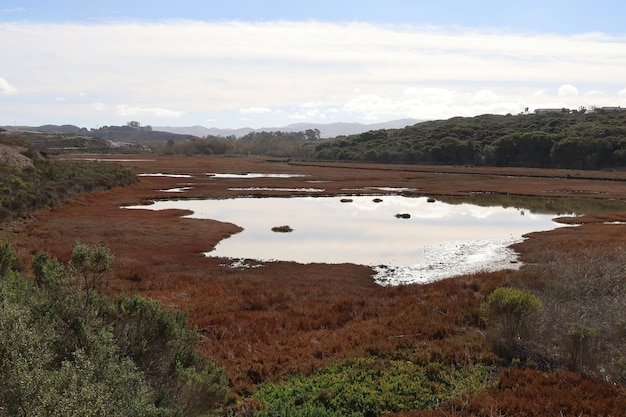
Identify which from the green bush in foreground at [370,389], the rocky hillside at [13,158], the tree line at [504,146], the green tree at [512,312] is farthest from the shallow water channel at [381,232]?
the tree line at [504,146]

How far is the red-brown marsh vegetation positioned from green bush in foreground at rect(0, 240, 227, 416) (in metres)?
2.94

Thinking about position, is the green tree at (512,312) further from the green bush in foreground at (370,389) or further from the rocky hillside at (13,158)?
the rocky hillside at (13,158)

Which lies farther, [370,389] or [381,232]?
[381,232]

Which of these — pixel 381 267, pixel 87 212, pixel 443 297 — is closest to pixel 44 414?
pixel 443 297

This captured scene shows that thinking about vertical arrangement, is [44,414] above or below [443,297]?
above

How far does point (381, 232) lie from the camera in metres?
38.7

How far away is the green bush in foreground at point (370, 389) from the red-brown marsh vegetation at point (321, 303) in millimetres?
569

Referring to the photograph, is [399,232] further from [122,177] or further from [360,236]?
[122,177]

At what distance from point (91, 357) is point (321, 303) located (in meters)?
12.7

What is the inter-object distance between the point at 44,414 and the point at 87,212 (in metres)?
44.7

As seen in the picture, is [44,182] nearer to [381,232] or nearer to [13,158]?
[13,158]

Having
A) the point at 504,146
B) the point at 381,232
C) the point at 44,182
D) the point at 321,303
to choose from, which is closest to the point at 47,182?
the point at 44,182

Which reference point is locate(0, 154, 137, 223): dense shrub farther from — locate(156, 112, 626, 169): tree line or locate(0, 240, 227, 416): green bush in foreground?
locate(156, 112, 626, 169): tree line

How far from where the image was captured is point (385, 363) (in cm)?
1243
